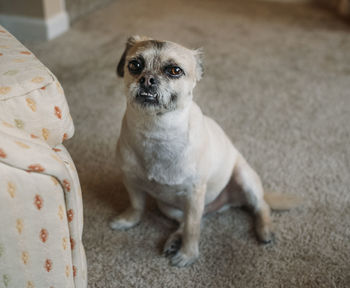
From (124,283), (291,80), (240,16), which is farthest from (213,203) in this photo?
(240,16)

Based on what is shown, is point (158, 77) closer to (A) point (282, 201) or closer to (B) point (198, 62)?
(B) point (198, 62)

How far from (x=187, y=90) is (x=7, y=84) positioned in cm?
45

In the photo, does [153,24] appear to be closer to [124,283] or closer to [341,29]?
[341,29]

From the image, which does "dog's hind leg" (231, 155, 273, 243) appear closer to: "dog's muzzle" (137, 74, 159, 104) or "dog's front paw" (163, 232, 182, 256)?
"dog's front paw" (163, 232, 182, 256)

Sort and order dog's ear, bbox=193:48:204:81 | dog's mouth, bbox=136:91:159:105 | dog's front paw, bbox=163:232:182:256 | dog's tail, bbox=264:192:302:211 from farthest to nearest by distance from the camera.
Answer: dog's tail, bbox=264:192:302:211 → dog's front paw, bbox=163:232:182:256 → dog's ear, bbox=193:48:204:81 → dog's mouth, bbox=136:91:159:105

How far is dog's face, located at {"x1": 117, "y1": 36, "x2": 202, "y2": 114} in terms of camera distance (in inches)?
37.0

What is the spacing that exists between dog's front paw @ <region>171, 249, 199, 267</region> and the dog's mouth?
18.1 inches

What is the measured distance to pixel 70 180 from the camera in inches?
28.4

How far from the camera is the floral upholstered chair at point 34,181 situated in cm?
65

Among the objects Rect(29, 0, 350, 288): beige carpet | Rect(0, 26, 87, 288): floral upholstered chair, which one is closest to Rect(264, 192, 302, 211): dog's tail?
Rect(29, 0, 350, 288): beige carpet

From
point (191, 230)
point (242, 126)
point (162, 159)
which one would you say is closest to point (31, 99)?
point (162, 159)

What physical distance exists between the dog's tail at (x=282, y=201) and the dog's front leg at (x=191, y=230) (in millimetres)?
295

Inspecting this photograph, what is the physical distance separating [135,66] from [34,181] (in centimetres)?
44

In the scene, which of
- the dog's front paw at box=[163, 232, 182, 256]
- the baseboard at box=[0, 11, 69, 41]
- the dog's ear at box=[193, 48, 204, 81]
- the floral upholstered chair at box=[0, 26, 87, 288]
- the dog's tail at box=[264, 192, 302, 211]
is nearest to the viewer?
the floral upholstered chair at box=[0, 26, 87, 288]
